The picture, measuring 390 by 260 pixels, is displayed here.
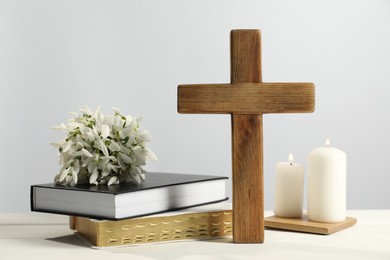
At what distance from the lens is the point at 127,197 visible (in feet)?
3.28

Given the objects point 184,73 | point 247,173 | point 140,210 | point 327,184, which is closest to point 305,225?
point 327,184

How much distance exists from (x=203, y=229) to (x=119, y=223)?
15 cm

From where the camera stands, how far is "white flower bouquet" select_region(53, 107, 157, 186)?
108 centimetres

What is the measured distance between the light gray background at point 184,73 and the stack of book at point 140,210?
1269 millimetres

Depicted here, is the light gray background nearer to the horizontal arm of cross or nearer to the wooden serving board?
the wooden serving board

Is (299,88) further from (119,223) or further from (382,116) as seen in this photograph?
(382,116)

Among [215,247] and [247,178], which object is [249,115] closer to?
[247,178]

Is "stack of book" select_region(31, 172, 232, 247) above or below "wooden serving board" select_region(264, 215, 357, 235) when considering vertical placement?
above

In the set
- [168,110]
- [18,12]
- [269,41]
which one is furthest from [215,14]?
[18,12]

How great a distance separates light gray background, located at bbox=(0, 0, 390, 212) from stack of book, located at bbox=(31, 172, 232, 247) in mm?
1269

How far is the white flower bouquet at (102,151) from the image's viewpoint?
42.7 inches

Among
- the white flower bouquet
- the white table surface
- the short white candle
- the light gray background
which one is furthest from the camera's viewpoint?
the light gray background

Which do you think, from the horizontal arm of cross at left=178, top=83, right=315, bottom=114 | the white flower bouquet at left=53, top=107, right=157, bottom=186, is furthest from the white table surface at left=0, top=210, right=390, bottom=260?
the horizontal arm of cross at left=178, top=83, right=315, bottom=114

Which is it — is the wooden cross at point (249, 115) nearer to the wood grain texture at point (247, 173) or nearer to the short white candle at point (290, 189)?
the wood grain texture at point (247, 173)
